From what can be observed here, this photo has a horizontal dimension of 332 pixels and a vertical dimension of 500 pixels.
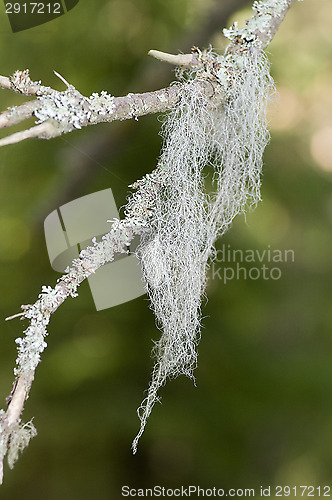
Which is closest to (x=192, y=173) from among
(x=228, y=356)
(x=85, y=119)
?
(x=85, y=119)

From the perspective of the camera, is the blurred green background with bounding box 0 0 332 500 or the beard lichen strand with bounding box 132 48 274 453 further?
the blurred green background with bounding box 0 0 332 500

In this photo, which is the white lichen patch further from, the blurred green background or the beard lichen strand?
the blurred green background

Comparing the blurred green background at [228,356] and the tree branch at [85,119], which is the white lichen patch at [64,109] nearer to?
the tree branch at [85,119]

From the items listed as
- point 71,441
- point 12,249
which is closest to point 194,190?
point 12,249

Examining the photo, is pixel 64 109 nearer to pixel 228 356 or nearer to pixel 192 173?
pixel 192 173

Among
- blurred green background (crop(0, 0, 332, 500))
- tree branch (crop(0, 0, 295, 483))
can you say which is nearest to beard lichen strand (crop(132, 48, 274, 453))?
tree branch (crop(0, 0, 295, 483))
